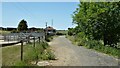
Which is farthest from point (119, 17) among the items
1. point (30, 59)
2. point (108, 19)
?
point (30, 59)

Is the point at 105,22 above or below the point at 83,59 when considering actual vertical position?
above

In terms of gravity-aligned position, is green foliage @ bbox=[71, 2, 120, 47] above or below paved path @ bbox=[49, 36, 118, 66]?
above

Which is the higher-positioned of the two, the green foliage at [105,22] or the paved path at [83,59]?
the green foliage at [105,22]

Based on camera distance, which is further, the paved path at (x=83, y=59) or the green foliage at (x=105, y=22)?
the green foliage at (x=105, y=22)

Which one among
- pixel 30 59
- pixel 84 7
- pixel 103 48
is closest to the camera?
pixel 30 59

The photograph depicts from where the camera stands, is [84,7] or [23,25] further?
[23,25]

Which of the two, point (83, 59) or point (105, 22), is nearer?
point (83, 59)

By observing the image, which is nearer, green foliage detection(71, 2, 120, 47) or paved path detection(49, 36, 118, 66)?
paved path detection(49, 36, 118, 66)

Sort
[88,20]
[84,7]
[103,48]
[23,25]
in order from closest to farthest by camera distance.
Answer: [103,48] < [88,20] < [84,7] < [23,25]

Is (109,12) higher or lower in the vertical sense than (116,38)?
higher

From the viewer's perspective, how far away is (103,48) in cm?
2247

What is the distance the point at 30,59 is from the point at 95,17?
44.9ft

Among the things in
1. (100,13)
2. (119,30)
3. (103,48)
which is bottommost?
(103,48)

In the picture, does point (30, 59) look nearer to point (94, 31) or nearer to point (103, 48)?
point (103, 48)
